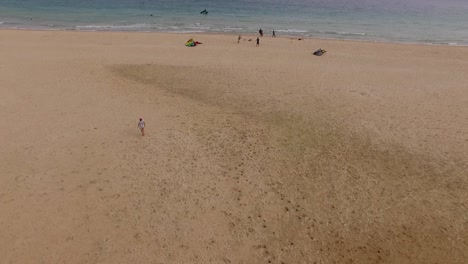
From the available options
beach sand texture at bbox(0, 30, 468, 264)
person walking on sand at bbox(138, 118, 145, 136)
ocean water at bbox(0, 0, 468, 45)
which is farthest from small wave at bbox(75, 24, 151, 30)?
person walking on sand at bbox(138, 118, 145, 136)

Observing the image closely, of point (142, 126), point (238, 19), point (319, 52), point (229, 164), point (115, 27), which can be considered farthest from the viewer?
point (238, 19)

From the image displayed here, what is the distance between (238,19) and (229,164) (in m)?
52.6

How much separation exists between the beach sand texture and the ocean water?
2476 cm

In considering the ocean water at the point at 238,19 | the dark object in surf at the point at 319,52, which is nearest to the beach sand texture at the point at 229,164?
the dark object in surf at the point at 319,52

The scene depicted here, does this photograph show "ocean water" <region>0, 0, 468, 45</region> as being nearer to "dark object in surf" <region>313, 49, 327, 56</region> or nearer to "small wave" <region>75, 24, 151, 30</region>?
"small wave" <region>75, 24, 151, 30</region>

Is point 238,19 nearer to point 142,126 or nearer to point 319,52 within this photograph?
point 319,52

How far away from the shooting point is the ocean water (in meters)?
56.0

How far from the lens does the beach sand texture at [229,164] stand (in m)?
13.8

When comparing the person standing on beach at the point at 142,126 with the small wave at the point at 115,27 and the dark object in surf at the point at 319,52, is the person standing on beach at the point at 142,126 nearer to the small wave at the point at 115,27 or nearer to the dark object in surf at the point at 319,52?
the dark object in surf at the point at 319,52

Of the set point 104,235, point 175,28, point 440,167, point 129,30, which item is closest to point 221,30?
point 175,28

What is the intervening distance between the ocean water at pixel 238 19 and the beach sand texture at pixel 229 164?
24760 mm

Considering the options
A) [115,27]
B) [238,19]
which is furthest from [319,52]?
[115,27]

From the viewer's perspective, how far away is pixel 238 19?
66375mm

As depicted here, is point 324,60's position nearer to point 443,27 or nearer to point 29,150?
point 29,150
